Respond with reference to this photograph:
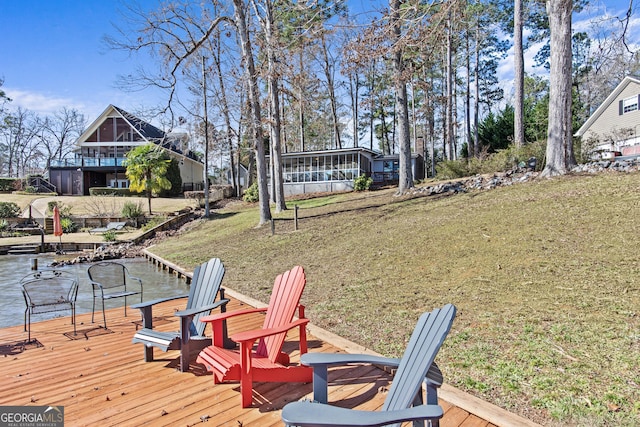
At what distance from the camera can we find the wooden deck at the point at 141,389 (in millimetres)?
2391

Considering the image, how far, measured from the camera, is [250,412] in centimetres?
244

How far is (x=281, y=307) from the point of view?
3.09 metres

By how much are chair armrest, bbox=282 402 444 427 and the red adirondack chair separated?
99 cm

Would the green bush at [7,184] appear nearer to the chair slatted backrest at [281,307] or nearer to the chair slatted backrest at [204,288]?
the chair slatted backrest at [204,288]

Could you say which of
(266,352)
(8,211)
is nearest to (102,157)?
(8,211)

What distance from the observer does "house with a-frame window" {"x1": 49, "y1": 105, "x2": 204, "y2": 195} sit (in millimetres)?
29609

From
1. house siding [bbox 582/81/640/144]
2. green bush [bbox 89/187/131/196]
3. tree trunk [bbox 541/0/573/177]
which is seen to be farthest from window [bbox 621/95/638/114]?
green bush [bbox 89/187/131/196]

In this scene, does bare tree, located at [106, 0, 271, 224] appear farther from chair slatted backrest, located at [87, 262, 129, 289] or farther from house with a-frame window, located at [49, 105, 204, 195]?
house with a-frame window, located at [49, 105, 204, 195]

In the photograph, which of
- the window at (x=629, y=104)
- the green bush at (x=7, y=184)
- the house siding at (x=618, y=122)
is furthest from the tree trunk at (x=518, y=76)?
the green bush at (x=7, y=184)

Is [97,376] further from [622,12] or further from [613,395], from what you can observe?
[622,12]

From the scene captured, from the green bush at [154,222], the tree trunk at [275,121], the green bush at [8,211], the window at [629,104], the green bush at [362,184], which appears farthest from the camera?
the green bush at [362,184]

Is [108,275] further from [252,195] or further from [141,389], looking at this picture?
[252,195]

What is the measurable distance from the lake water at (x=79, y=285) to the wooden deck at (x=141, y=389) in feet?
5.56

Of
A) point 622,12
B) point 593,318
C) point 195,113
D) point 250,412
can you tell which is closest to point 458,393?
point 250,412
